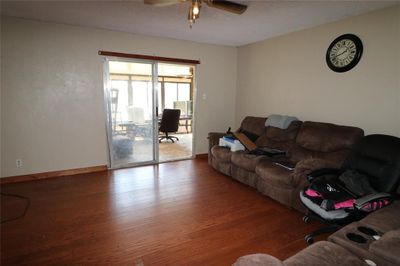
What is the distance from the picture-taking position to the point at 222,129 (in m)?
5.16

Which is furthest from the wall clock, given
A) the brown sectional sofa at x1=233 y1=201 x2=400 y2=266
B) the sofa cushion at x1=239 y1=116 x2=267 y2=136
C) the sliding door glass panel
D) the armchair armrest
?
the sliding door glass panel

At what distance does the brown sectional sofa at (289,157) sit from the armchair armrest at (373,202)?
64cm

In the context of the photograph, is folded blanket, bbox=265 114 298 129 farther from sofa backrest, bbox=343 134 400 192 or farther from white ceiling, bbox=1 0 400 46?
white ceiling, bbox=1 0 400 46

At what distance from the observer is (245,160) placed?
324 centimetres

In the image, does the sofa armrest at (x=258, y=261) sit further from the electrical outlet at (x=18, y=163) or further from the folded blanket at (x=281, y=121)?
the electrical outlet at (x=18, y=163)

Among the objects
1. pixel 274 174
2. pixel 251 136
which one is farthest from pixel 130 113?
pixel 274 174

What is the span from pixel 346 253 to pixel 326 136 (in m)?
1.96

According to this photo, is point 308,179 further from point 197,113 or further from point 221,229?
point 197,113

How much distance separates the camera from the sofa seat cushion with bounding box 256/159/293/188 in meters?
2.60

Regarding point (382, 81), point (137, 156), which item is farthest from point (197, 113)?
point (382, 81)

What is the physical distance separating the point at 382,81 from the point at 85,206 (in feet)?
12.9

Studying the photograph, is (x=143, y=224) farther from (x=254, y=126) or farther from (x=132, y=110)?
(x=254, y=126)

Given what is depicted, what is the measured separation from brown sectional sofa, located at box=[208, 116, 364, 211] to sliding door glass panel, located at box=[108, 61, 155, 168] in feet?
4.61

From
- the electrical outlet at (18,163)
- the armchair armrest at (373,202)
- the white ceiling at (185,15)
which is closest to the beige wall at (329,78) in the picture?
the white ceiling at (185,15)
